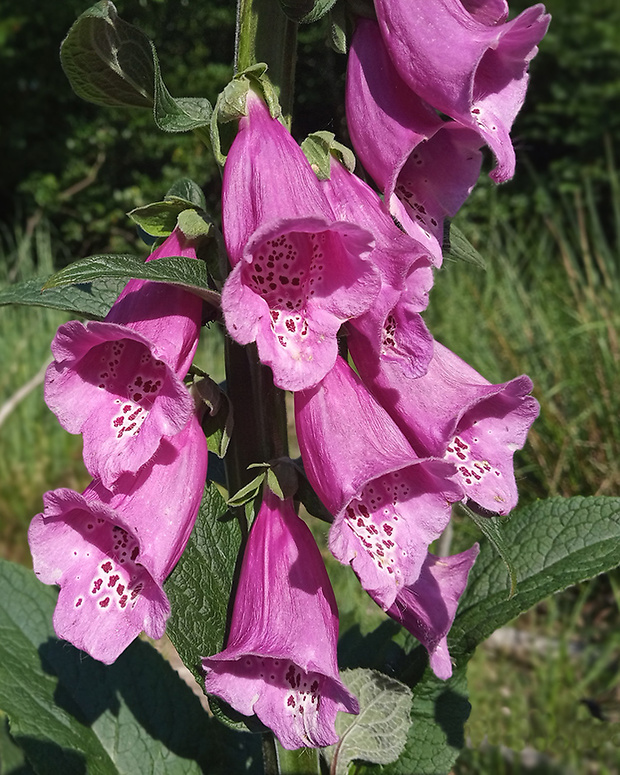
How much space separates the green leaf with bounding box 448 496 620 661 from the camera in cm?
74

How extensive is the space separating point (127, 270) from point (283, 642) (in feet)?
1.07

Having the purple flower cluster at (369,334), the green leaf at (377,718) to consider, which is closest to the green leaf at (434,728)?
the green leaf at (377,718)

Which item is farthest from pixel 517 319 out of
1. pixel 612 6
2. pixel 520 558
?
pixel 612 6

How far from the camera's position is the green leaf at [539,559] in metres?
0.74

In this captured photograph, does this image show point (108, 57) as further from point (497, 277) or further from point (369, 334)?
point (497, 277)

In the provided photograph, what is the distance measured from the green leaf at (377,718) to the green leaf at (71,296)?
450 mm

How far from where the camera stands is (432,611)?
714 mm

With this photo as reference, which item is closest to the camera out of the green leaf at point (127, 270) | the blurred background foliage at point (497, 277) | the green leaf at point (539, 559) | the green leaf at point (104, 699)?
the green leaf at point (127, 270)

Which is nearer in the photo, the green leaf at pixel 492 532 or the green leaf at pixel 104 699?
the green leaf at pixel 492 532

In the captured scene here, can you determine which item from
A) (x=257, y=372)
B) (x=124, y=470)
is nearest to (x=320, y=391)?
(x=257, y=372)

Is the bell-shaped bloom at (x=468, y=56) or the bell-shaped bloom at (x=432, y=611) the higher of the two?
the bell-shaped bloom at (x=468, y=56)

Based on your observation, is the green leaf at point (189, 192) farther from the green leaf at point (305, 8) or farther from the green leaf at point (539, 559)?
the green leaf at point (539, 559)

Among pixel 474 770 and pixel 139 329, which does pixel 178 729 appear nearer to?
pixel 139 329

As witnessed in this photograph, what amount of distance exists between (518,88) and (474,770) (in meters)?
1.29
